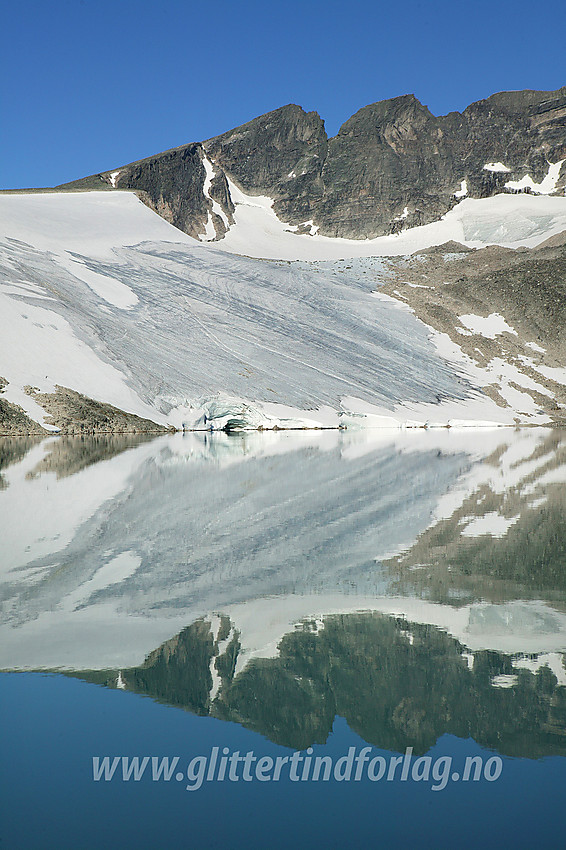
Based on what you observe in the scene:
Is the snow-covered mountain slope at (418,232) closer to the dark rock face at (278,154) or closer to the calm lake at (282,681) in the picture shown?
the dark rock face at (278,154)

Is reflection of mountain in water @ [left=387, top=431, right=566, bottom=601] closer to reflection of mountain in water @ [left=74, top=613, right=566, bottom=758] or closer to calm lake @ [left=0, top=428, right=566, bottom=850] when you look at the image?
calm lake @ [left=0, top=428, right=566, bottom=850]

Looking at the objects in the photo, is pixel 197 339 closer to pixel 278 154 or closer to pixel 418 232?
pixel 418 232

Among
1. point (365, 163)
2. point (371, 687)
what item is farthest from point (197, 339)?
point (365, 163)

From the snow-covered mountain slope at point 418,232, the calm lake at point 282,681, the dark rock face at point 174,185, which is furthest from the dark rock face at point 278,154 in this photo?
the calm lake at point 282,681

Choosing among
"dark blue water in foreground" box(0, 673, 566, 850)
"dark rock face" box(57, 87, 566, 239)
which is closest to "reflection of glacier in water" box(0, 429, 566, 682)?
"dark blue water in foreground" box(0, 673, 566, 850)

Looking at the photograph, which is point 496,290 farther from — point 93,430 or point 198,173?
point 198,173

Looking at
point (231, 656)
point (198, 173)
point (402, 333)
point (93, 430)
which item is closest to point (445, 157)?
point (198, 173)
